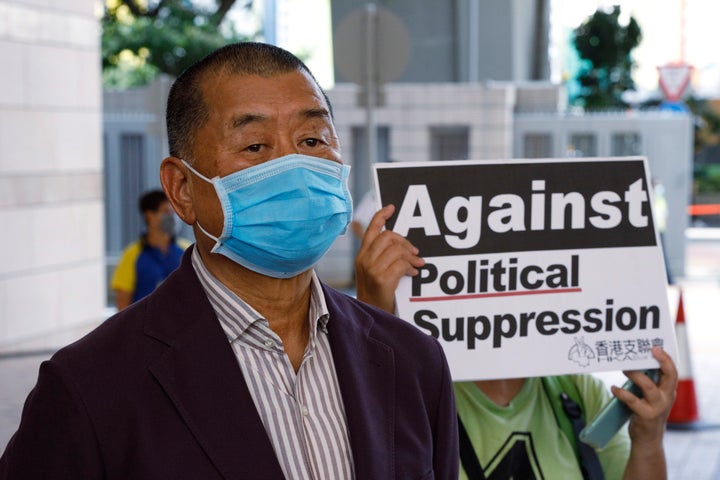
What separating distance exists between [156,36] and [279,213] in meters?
28.8

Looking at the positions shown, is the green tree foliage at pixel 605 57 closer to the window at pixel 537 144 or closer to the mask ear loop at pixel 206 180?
the window at pixel 537 144

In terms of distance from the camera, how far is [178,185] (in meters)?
2.29

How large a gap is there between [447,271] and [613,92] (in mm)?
28219

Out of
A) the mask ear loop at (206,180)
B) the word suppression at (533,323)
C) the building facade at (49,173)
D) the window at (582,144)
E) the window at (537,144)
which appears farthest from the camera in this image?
the window at (537,144)

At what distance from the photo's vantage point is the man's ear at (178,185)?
7.43ft

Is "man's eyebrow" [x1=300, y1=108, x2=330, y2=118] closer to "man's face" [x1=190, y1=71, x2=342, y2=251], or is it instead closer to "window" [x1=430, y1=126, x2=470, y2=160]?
"man's face" [x1=190, y1=71, x2=342, y2=251]

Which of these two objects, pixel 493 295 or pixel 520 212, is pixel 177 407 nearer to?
pixel 493 295

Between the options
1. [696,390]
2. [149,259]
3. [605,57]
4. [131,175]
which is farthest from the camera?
[605,57]

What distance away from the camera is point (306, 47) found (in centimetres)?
3809

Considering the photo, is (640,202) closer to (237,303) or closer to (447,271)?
(447,271)

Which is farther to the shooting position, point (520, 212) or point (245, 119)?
point (520, 212)

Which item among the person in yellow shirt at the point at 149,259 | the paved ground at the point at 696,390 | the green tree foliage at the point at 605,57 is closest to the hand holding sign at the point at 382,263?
the paved ground at the point at 696,390

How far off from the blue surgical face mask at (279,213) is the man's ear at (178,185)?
35 mm

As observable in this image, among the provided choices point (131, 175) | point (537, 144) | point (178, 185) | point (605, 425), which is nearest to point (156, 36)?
point (131, 175)
